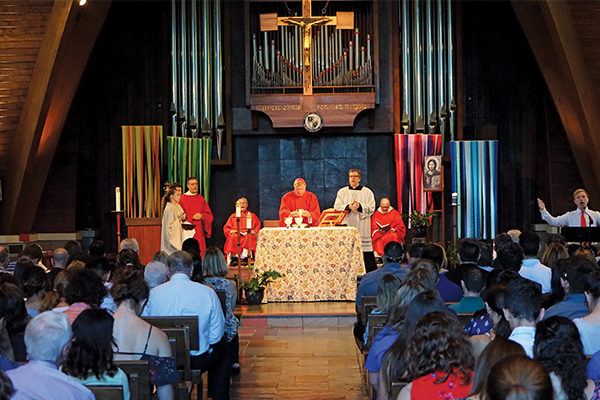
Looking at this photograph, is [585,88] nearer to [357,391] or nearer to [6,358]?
[357,391]

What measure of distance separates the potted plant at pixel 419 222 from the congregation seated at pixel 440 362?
8.68 meters

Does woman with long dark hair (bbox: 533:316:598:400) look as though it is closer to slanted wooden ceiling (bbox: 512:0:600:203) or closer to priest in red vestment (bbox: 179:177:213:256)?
slanted wooden ceiling (bbox: 512:0:600:203)

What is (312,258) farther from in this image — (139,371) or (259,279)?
(139,371)

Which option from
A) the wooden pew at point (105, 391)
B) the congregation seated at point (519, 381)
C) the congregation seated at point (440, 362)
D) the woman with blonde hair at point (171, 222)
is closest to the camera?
the congregation seated at point (519, 381)

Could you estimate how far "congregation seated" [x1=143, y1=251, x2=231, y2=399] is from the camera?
16.3ft

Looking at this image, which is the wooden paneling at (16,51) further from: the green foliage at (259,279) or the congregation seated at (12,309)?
the congregation seated at (12,309)

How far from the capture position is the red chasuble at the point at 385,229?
36.8 feet

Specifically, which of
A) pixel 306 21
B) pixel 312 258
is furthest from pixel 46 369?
pixel 306 21

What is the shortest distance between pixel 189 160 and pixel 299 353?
5.69 meters

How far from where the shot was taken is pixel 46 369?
2.79 metres

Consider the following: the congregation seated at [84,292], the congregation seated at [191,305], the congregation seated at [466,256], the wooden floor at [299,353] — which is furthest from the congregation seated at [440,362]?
the wooden floor at [299,353]

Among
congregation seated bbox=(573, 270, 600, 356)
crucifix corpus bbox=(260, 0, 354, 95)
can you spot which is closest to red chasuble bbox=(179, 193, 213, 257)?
crucifix corpus bbox=(260, 0, 354, 95)

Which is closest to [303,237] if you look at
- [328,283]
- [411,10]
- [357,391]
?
[328,283]

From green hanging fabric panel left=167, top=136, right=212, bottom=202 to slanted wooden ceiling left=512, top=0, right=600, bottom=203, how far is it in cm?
535
